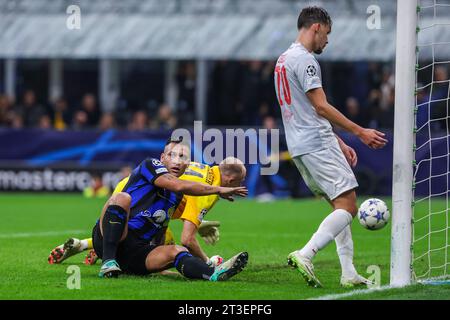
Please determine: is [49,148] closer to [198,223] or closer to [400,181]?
[198,223]

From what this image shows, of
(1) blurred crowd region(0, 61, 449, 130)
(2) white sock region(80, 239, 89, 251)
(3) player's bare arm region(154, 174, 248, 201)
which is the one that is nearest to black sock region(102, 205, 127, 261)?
(3) player's bare arm region(154, 174, 248, 201)

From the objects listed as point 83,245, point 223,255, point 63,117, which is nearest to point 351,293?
point 83,245

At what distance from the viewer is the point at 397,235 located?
7.97 metres

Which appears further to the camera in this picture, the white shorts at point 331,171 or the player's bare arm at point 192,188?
the white shorts at point 331,171

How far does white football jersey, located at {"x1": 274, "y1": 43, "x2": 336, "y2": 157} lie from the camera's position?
810 centimetres

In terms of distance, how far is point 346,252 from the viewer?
8.35 metres

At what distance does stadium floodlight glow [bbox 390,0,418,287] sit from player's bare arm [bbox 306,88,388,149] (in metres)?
0.22

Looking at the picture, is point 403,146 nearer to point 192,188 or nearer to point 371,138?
point 371,138

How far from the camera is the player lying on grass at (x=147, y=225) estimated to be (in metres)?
8.36

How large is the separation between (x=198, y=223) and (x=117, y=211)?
1247 millimetres

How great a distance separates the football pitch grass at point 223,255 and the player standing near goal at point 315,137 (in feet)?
1.28

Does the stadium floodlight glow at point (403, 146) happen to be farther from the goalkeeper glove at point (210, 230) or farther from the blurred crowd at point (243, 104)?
the blurred crowd at point (243, 104)

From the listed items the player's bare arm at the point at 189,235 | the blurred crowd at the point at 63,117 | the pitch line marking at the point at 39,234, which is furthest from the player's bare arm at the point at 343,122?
the blurred crowd at the point at 63,117

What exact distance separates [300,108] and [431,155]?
30.7 feet
